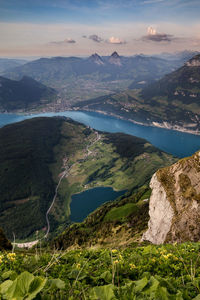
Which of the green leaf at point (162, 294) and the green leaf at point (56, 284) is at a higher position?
the green leaf at point (162, 294)

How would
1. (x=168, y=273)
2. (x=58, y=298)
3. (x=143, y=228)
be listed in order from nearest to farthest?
(x=58, y=298) < (x=168, y=273) < (x=143, y=228)

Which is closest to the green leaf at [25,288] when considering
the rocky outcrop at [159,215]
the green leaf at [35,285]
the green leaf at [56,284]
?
the green leaf at [35,285]

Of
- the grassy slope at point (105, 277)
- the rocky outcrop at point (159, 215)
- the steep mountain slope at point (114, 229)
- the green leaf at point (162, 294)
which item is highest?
the green leaf at point (162, 294)

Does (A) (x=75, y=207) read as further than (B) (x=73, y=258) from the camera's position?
Yes

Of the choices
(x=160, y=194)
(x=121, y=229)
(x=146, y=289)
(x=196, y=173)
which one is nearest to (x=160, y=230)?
(x=160, y=194)

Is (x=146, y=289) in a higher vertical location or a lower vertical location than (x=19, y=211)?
higher

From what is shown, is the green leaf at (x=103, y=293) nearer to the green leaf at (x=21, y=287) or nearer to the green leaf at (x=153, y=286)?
the green leaf at (x=21, y=287)

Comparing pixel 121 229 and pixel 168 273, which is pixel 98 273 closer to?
pixel 168 273

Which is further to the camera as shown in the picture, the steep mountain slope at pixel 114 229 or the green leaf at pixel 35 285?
the steep mountain slope at pixel 114 229

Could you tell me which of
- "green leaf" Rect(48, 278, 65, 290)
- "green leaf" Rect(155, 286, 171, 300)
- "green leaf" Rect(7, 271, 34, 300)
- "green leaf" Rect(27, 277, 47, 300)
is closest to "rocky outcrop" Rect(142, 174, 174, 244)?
"green leaf" Rect(48, 278, 65, 290)
